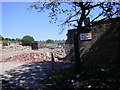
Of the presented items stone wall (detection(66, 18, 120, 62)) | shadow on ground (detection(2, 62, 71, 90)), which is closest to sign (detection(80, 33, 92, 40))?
stone wall (detection(66, 18, 120, 62))

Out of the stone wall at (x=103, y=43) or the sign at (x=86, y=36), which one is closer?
the stone wall at (x=103, y=43)

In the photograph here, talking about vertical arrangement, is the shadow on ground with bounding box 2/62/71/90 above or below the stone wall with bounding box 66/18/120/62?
below

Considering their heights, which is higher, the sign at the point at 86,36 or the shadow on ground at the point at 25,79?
the sign at the point at 86,36

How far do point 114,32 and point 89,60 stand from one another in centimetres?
313

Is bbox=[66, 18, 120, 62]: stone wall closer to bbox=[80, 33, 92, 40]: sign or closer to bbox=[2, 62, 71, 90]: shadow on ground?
bbox=[80, 33, 92, 40]: sign

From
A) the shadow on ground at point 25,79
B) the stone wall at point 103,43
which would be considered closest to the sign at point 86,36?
the stone wall at point 103,43

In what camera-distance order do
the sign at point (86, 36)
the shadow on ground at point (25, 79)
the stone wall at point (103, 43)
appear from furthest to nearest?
the sign at point (86, 36), the stone wall at point (103, 43), the shadow on ground at point (25, 79)

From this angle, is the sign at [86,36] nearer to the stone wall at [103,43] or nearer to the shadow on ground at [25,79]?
the stone wall at [103,43]

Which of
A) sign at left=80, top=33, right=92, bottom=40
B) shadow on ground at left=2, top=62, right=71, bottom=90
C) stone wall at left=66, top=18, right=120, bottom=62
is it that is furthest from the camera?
sign at left=80, top=33, right=92, bottom=40

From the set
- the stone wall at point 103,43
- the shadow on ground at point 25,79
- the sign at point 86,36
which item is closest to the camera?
the shadow on ground at point 25,79

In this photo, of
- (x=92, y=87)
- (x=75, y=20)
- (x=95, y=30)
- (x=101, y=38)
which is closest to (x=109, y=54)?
(x=101, y=38)

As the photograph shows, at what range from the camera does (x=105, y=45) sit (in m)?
9.48

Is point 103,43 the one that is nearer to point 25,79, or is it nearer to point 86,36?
point 86,36

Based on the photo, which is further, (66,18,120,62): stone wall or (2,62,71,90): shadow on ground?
(66,18,120,62): stone wall
